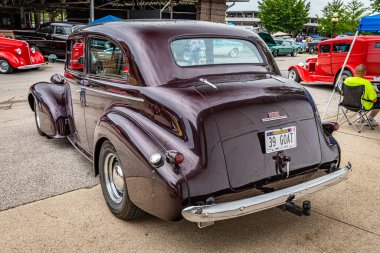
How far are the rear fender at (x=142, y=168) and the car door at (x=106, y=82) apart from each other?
16 cm

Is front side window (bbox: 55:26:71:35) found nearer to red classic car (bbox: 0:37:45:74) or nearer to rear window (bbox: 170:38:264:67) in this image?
red classic car (bbox: 0:37:45:74)

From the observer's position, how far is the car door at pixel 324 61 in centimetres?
1203

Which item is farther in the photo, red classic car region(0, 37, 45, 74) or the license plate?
red classic car region(0, 37, 45, 74)

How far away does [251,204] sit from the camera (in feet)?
8.31

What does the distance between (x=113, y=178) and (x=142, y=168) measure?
0.79 m

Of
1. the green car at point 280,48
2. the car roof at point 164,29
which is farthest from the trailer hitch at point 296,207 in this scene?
the green car at point 280,48

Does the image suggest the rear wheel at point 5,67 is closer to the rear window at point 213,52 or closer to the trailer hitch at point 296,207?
the rear window at point 213,52

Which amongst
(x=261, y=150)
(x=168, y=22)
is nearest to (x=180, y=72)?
(x=168, y=22)

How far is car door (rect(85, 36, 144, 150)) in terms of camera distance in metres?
3.22

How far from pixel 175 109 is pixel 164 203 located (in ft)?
2.33

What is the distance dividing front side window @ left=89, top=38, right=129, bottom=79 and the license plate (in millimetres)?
1394

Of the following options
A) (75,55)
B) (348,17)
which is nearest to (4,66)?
(75,55)

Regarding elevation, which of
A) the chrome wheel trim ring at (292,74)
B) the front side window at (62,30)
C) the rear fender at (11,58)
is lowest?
the chrome wheel trim ring at (292,74)

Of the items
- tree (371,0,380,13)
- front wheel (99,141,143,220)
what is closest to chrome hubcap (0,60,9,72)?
front wheel (99,141,143,220)
